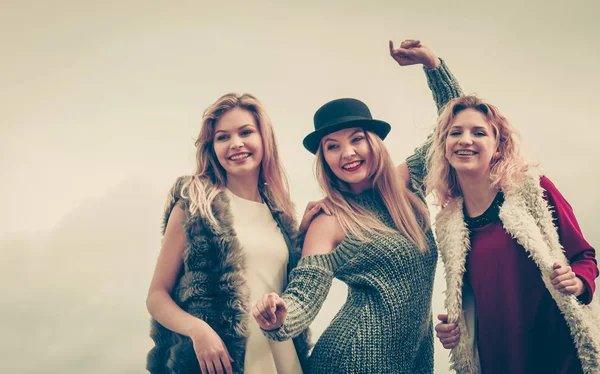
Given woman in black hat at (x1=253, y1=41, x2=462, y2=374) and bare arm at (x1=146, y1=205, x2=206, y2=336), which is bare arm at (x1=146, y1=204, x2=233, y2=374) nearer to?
bare arm at (x1=146, y1=205, x2=206, y2=336)

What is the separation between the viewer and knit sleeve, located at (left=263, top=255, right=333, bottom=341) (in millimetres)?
2328

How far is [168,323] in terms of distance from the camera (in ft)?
8.30

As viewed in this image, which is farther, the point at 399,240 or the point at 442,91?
the point at 442,91

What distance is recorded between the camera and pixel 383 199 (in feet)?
9.18

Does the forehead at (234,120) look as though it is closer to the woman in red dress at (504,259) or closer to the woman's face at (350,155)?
the woman's face at (350,155)

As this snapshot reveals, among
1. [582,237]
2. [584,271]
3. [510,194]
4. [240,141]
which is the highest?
[240,141]

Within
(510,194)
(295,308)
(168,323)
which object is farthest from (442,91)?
(168,323)

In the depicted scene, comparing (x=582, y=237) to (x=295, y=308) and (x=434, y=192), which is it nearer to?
(x=434, y=192)

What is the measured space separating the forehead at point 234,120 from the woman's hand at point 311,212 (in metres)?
0.52

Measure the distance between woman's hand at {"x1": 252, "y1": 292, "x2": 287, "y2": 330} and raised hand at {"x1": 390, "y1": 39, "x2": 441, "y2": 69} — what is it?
1.75m

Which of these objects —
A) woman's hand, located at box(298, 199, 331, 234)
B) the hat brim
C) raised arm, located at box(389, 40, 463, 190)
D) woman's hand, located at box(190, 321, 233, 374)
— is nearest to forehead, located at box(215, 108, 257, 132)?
the hat brim

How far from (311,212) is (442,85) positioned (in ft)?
3.62

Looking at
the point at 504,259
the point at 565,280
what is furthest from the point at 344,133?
the point at 565,280

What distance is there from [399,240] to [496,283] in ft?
1.56
